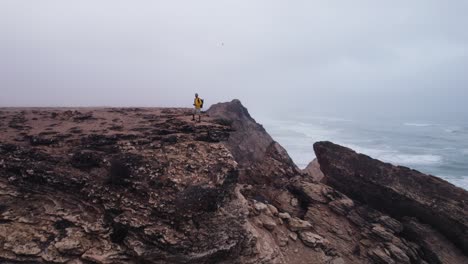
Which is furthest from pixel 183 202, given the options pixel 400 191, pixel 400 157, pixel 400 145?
pixel 400 145

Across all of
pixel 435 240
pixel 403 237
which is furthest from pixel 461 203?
pixel 403 237

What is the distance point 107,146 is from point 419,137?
7873cm

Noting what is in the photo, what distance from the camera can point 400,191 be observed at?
13.0 metres

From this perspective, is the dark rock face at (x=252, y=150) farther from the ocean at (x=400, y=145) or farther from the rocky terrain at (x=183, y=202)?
the ocean at (x=400, y=145)

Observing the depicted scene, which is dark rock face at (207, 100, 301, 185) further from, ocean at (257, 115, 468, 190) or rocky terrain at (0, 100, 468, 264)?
ocean at (257, 115, 468, 190)

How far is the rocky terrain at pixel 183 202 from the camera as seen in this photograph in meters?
8.34

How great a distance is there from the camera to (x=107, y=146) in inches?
395

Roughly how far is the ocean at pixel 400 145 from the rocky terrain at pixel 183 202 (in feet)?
94.0

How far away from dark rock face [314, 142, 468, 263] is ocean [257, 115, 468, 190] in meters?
28.0

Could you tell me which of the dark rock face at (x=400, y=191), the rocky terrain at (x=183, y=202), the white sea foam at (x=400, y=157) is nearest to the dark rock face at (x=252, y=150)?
the rocky terrain at (x=183, y=202)

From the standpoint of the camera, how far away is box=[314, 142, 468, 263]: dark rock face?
1199cm

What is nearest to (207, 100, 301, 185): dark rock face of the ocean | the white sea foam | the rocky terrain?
the rocky terrain

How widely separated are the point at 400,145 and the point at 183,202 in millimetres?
64371

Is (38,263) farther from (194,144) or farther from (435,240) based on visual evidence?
(435,240)
